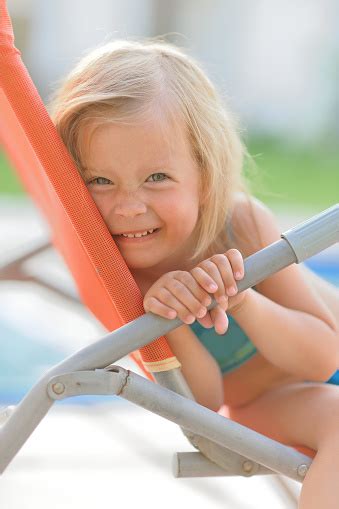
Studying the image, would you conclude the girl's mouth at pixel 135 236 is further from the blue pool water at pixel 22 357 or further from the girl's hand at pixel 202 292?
the blue pool water at pixel 22 357

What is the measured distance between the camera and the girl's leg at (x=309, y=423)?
4.09ft

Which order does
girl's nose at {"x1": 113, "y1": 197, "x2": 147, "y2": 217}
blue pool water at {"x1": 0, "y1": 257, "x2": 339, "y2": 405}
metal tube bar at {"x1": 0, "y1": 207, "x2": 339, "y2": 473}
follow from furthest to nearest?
blue pool water at {"x1": 0, "y1": 257, "x2": 339, "y2": 405}
girl's nose at {"x1": 113, "y1": 197, "x2": 147, "y2": 217}
metal tube bar at {"x1": 0, "y1": 207, "x2": 339, "y2": 473}

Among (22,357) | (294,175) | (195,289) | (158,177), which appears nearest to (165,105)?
(158,177)

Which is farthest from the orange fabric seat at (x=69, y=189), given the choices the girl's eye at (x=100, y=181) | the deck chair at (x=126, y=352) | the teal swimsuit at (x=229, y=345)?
the teal swimsuit at (x=229, y=345)

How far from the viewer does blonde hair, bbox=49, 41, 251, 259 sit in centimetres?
137

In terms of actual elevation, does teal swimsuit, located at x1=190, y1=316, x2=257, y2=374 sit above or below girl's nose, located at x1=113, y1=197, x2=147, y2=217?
below

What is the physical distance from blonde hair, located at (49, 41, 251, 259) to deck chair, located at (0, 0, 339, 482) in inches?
4.2

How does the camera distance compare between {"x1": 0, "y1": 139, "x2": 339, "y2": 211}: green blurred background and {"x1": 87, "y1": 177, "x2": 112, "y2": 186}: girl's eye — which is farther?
{"x1": 0, "y1": 139, "x2": 339, "y2": 211}: green blurred background

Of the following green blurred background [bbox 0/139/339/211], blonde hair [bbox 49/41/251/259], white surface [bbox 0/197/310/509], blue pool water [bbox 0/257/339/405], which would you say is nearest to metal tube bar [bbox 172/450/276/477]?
blonde hair [bbox 49/41/251/259]

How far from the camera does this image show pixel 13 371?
389 cm

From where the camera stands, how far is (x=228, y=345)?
167 centimetres

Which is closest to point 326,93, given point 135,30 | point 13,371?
point 135,30

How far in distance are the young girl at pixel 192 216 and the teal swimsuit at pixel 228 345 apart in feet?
0.30

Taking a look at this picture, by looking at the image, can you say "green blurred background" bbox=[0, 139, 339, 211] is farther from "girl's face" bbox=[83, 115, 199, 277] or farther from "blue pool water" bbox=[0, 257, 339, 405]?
"girl's face" bbox=[83, 115, 199, 277]
